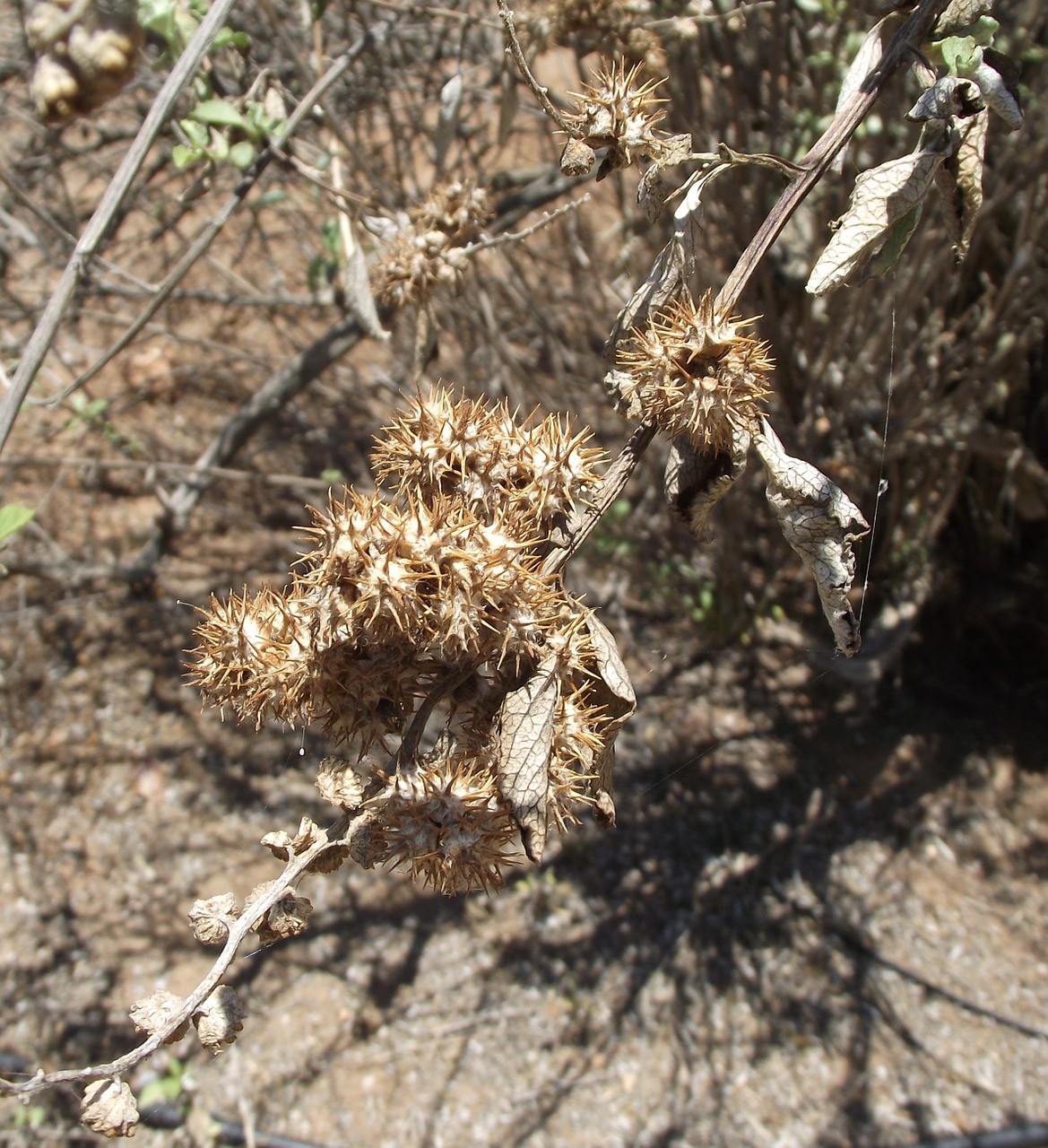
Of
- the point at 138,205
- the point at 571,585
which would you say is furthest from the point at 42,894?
the point at 138,205

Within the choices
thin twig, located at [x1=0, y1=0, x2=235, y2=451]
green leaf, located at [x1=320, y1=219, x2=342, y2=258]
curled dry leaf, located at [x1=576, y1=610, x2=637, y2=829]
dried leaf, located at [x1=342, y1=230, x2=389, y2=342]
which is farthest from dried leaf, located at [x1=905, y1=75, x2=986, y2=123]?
green leaf, located at [x1=320, y1=219, x2=342, y2=258]

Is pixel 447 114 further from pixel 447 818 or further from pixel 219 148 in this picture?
pixel 447 818

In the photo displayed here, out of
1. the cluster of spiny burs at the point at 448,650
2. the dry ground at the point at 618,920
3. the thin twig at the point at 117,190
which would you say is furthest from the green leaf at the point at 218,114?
the dry ground at the point at 618,920

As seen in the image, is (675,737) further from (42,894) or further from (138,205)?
(138,205)

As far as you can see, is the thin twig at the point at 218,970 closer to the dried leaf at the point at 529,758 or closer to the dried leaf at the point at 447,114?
the dried leaf at the point at 529,758

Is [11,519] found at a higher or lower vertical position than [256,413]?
lower

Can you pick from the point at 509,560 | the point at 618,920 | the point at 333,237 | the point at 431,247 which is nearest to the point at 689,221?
the point at 509,560
